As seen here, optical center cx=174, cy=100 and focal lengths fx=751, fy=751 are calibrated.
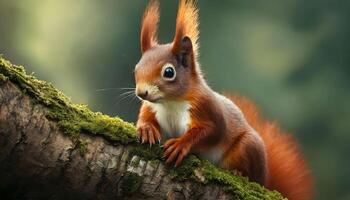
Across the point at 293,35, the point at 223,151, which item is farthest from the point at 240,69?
the point at 223,151

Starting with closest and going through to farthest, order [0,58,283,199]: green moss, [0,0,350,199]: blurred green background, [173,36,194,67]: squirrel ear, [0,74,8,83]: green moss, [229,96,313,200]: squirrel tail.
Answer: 1. [0,74,8,83]: green moss
2. [0,58,283,199]: green moss
3. [173,36,194,67]: squirrel ear
4. [229,96,313,200]: squirrel tail
5. [0,0,350,199]: blurred green background

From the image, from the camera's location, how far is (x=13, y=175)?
2.02 m

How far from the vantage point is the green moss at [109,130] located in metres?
2.09

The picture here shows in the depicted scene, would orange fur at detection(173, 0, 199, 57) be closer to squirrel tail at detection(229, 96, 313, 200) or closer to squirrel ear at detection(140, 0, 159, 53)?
squirrel ear at detection(140, 0, 159, 53)

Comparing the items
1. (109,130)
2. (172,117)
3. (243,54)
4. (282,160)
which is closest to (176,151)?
(109,130)

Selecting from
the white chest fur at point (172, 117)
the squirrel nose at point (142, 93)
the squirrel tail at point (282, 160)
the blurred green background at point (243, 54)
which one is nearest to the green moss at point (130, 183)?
the squirrel nose at point (142, 93)

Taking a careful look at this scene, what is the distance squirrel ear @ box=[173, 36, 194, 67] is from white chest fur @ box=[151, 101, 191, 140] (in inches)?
5.6

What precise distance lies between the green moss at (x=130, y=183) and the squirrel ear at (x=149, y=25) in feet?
2.00

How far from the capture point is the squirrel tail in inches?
115

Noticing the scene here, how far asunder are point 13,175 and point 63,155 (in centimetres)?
15

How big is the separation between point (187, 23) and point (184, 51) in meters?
0.11

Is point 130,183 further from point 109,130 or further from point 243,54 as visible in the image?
point 243,54

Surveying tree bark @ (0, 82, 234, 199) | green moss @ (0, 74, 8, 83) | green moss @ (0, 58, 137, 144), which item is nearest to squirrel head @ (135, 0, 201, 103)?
green moss @ (0, 58, 137, 144)

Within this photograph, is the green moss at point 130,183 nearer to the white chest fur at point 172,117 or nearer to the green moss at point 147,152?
the green moss at point 147,152
